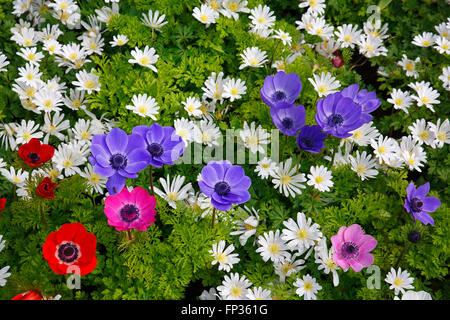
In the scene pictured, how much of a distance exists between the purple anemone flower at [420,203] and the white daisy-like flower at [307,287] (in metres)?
0.67

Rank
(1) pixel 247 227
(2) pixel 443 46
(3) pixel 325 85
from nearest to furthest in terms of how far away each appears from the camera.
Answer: (1) pixel 247 227 → (3) pixel 325 85 → (2) pixel 443 46

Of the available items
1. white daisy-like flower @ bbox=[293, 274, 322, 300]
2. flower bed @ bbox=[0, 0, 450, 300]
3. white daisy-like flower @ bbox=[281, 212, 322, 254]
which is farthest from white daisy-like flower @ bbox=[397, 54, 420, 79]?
white daisy-like flower @ bbox=[293, 274, 322, 300]

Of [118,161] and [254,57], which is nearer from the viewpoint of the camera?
[118,161]

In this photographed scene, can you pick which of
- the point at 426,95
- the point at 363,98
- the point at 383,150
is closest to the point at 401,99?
the point at 426,95

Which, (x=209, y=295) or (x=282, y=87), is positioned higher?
(x=282, y=87)

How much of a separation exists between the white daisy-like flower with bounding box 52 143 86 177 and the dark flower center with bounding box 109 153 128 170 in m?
0.67

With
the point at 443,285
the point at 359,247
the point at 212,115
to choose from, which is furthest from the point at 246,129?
the point at 443,285

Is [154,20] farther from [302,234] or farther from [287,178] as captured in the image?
[302,234]

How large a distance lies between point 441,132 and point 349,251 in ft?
4.43

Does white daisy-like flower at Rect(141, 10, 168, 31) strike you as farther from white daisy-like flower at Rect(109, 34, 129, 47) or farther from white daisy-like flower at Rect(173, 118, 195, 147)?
white daisy-like flower at Rect(173, 118, 195, 147)

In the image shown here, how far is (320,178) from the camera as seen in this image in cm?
259

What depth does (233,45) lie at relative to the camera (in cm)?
316

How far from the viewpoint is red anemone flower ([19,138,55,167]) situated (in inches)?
83.6

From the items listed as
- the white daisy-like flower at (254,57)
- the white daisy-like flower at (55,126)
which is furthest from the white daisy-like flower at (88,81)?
the white daisy-like flower at (254,57)
